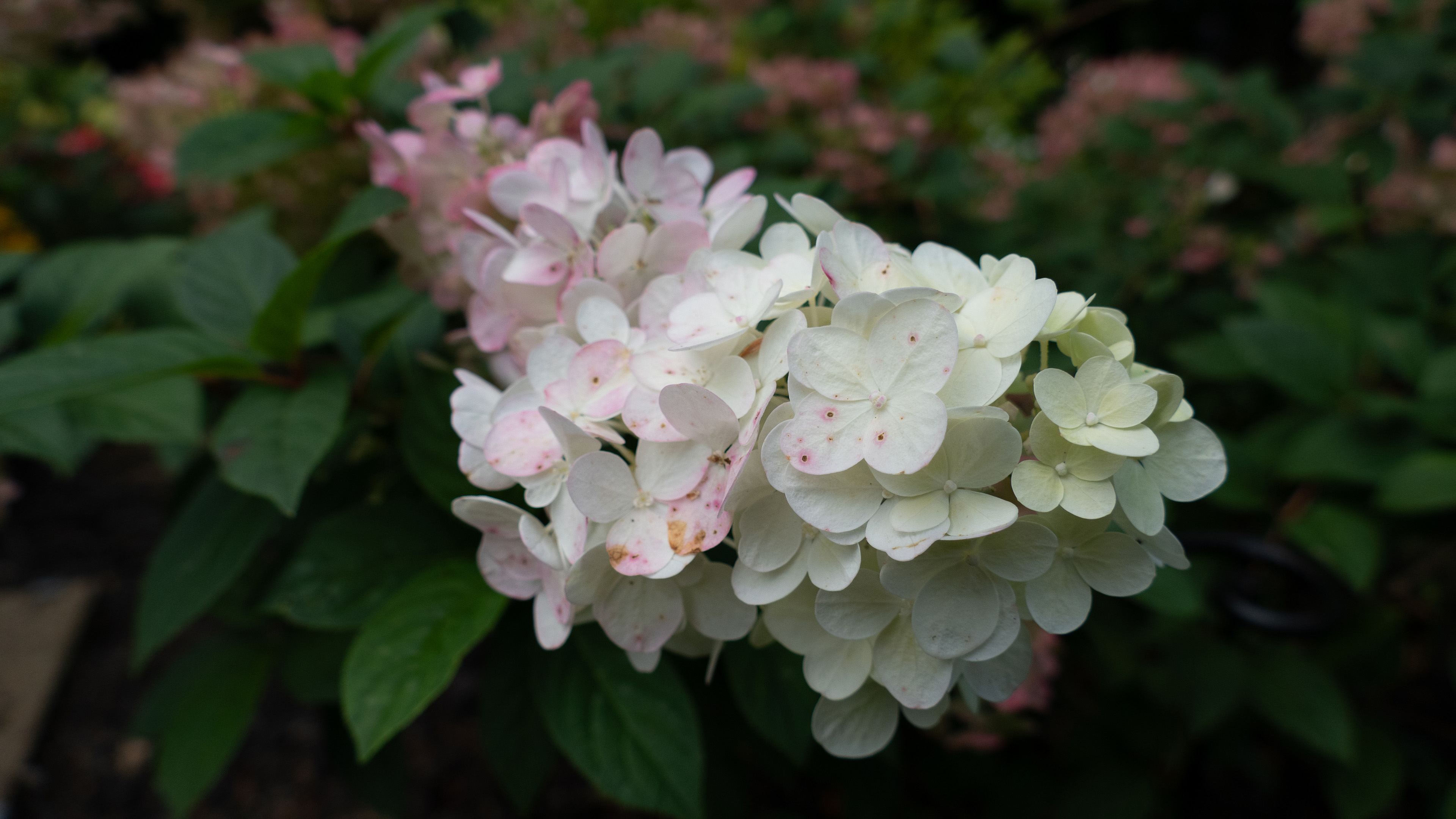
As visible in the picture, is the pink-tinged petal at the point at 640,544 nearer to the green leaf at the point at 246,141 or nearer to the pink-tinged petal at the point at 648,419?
the pink-tinged petal at the point at 648,419

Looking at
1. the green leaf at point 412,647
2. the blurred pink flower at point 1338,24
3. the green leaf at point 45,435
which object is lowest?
the green leaf at point 45,435

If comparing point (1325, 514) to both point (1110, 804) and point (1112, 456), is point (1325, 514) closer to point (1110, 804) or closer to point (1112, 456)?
point (1110, 804)

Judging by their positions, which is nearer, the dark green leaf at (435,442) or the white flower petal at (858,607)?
the white flower petal at (858,607)

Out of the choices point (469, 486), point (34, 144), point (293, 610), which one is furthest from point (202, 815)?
point (34, 144)

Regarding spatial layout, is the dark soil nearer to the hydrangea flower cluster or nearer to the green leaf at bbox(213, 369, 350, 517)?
the green leaf at bbox(213, 369, 350, 517)

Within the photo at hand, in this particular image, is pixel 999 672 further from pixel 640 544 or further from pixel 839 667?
pixel 640 544

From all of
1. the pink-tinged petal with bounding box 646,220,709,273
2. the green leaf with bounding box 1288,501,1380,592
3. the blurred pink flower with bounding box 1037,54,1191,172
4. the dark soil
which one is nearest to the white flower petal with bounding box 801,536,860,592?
the pink-tinged petal with bounding box 646,220,709,273

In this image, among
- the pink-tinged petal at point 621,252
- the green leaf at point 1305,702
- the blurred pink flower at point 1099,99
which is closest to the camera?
the pink-tinged petal at point 621,252

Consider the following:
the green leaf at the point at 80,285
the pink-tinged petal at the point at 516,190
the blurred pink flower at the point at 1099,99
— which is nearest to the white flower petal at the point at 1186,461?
the pink-tinged petal at the point at 516,190
